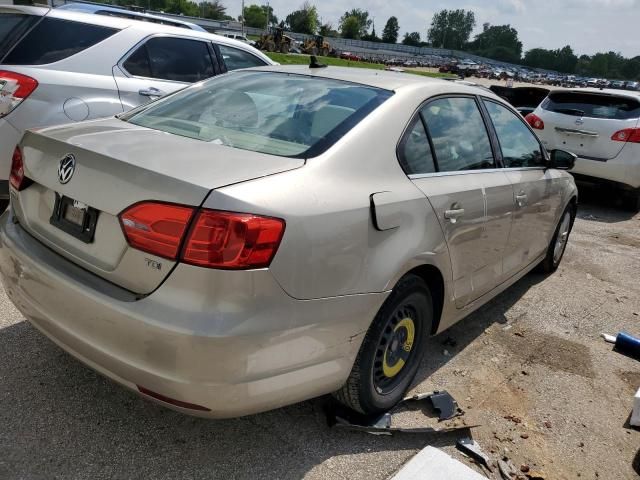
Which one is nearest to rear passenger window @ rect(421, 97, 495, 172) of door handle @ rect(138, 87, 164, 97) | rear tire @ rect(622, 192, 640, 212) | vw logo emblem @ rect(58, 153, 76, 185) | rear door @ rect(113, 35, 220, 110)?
vw logo emblem @ rect(58, 153, 76, 185)

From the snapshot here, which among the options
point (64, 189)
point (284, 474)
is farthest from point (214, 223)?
point (284, 474)

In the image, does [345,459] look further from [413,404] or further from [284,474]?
[413,404]

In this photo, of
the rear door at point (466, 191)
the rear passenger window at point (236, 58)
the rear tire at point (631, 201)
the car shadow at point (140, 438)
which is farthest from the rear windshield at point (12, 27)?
the rear tire at point (631, 201)

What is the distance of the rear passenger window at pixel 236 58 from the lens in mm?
6151

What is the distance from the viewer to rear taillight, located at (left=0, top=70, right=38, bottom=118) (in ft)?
14.1

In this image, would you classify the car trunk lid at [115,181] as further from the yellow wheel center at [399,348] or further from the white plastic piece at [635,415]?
the white plastic piece at [635,415]

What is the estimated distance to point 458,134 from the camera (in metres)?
3.34

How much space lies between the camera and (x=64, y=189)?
234 cm

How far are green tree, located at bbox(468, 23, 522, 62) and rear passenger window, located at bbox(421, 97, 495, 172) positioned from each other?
184 m

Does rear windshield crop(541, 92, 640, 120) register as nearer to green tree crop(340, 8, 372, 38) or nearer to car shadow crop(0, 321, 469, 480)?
car shadow crop(0, 321, 469, 480)

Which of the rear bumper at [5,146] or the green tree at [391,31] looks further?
the green tree at [391,31]

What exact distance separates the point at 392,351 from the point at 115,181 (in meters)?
1.58

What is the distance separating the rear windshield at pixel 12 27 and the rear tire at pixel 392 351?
381 centimetres

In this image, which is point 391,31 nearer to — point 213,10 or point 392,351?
point 213,10
